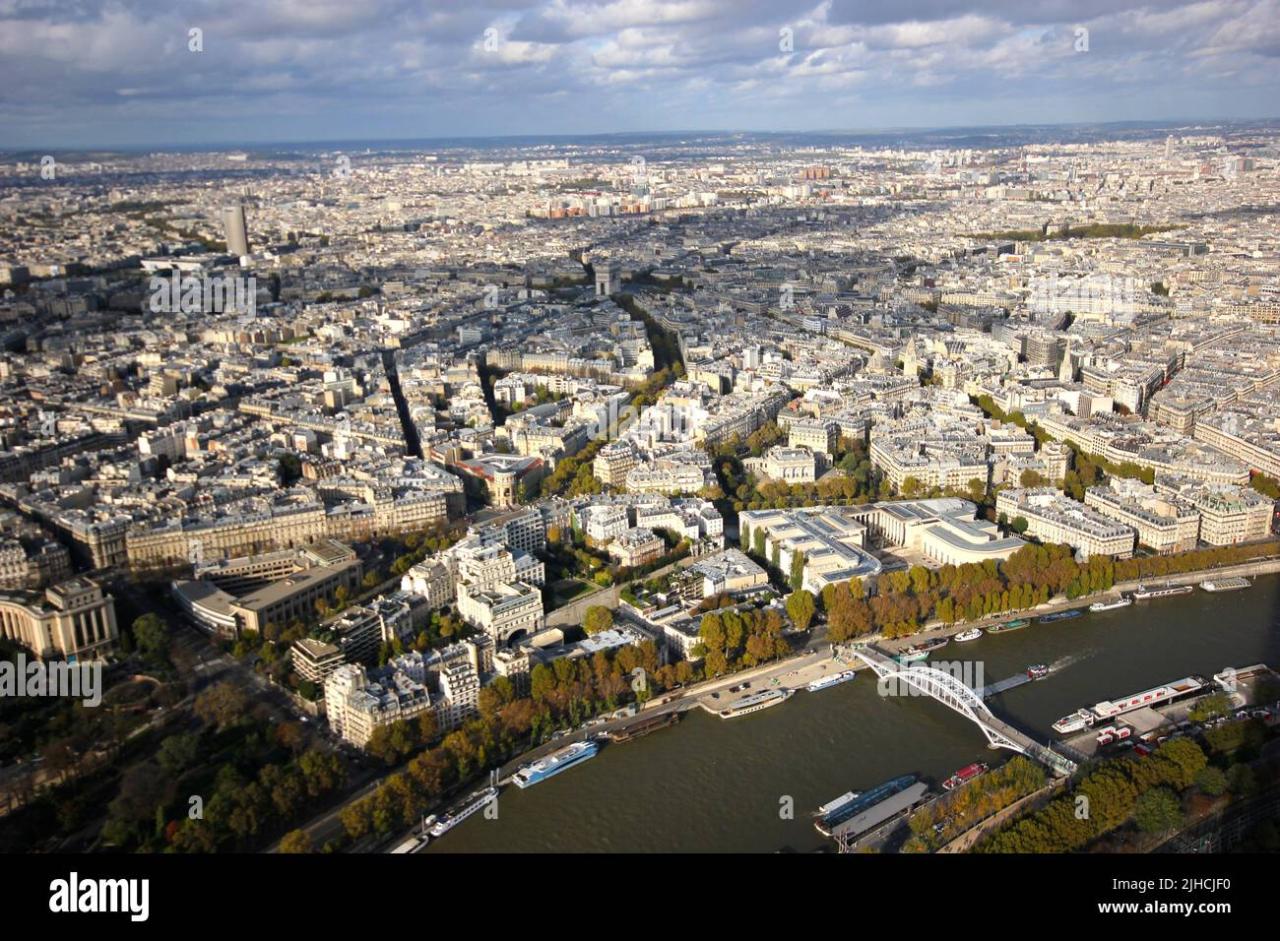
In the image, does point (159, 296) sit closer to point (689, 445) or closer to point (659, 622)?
point (689, 445)

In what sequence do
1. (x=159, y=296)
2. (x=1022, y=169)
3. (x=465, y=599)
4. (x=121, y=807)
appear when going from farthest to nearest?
(x=1022, y=169) < (x=159, y=296) < (x=465, y=599) < (x=121, y=807)

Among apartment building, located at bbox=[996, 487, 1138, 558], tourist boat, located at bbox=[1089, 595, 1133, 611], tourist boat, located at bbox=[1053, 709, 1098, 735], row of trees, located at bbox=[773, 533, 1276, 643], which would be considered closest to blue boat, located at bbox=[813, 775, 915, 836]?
tourist boat, located at bbox=[1053, 709, 1098, 735]

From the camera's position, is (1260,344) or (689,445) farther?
(1260,344)

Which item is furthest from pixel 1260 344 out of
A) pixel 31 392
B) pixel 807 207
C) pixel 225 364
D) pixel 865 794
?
pixel 807 207

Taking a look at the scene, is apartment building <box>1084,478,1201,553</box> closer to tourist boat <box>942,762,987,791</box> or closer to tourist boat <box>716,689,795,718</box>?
tourist boat <box>942,762,987,791</box>

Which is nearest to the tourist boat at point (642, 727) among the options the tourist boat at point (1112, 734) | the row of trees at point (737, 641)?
the row of trees at point (737, 641)

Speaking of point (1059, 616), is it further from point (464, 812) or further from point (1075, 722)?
point (464, 812)

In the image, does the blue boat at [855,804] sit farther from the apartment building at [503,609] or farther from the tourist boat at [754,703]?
the apartment building at [503,609]
